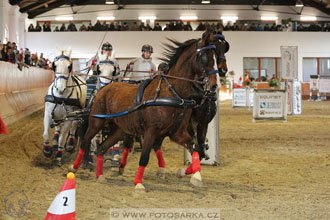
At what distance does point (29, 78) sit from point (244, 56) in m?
21.3

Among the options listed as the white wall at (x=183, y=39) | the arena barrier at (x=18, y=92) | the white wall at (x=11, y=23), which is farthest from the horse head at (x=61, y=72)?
the white wall at (x=183, y=39)

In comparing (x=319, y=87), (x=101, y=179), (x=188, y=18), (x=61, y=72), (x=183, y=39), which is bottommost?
(x=101, y=179)

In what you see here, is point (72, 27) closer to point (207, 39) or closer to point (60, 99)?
point (60, 99)

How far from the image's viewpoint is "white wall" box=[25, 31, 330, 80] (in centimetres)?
3428

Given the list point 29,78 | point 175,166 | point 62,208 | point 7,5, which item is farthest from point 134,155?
point 7,5

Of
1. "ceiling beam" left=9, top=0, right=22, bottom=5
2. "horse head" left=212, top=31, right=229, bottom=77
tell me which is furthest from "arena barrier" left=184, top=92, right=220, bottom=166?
"ceiling beam" left=9, top=0, right=22, bottom=5

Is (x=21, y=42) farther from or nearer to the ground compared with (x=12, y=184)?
farther from the ground

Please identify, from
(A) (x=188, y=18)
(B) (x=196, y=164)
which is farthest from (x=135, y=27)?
(B) (x=196, y=164)

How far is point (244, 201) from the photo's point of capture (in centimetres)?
552

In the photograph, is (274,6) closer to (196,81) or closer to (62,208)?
(196,81)

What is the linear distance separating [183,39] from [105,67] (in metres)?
26.6

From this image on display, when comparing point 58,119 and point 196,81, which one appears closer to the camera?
point 196,81

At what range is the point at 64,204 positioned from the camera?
3.70 metres

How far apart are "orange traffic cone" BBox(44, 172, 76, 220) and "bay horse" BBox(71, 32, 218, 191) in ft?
7.70
